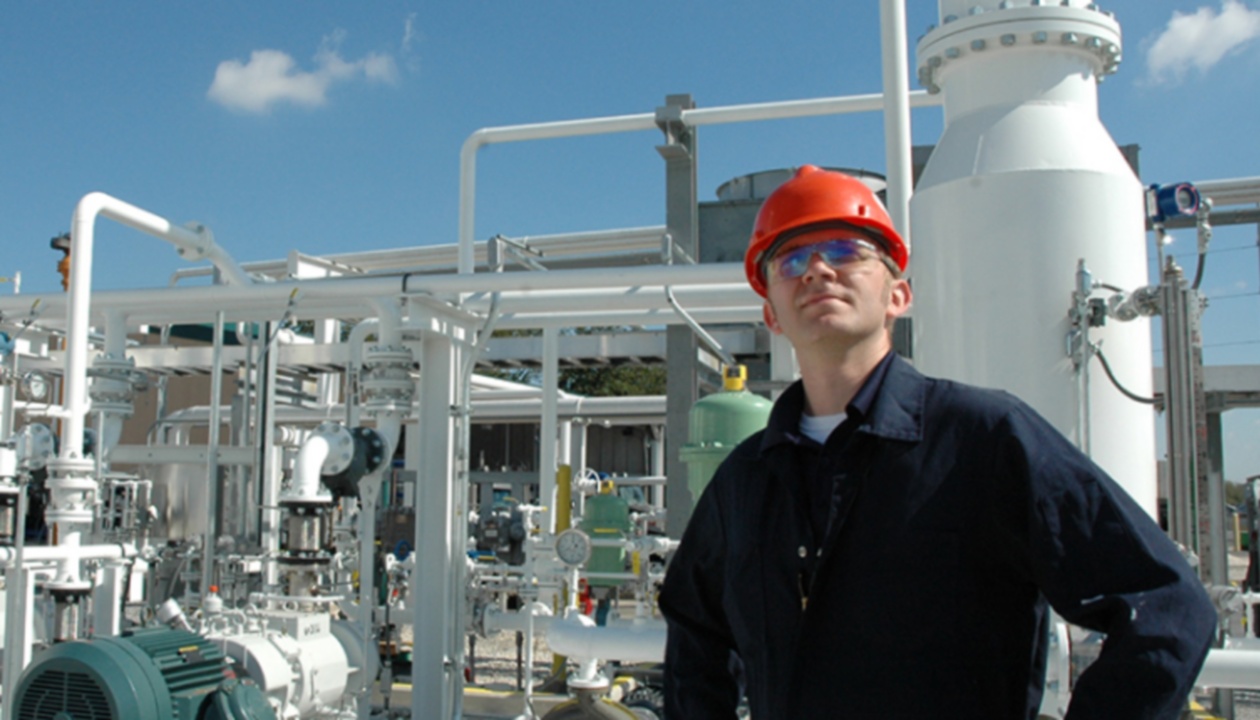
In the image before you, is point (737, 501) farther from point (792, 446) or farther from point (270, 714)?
point (270, 714)

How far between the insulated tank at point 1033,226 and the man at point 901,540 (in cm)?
171

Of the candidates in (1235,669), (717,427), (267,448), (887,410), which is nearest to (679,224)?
(717,427)

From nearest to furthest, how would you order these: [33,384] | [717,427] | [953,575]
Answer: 1. [953,575]
2. [717,427]
3. [33,384]

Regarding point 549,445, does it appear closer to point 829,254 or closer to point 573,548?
point 573,548

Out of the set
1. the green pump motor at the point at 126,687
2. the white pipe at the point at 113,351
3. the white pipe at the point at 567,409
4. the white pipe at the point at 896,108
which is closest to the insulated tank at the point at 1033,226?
the white pipe at the point at 896,108

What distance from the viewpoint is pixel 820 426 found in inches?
57.8

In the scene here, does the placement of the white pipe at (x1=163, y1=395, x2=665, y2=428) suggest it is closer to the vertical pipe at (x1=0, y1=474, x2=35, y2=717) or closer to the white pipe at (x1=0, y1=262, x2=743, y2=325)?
the white pipe at (x1=0, y1=262, x2=743, y2=325)

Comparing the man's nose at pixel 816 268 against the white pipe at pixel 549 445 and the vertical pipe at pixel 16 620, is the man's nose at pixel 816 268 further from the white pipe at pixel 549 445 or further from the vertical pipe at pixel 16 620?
the white pipe at pixel 549 445

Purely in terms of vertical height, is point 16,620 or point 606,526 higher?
point 606,526

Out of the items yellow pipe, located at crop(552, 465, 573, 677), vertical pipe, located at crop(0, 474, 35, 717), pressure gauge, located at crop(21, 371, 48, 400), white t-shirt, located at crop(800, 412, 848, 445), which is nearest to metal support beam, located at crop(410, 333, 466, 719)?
yellow pipe, located at crop(552, 465, 573, 677)

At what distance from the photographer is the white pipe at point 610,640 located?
4.37 meters

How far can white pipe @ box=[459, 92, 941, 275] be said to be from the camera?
6.48 m

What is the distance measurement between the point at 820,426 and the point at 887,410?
0.45 ft

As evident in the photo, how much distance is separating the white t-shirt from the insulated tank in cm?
174
